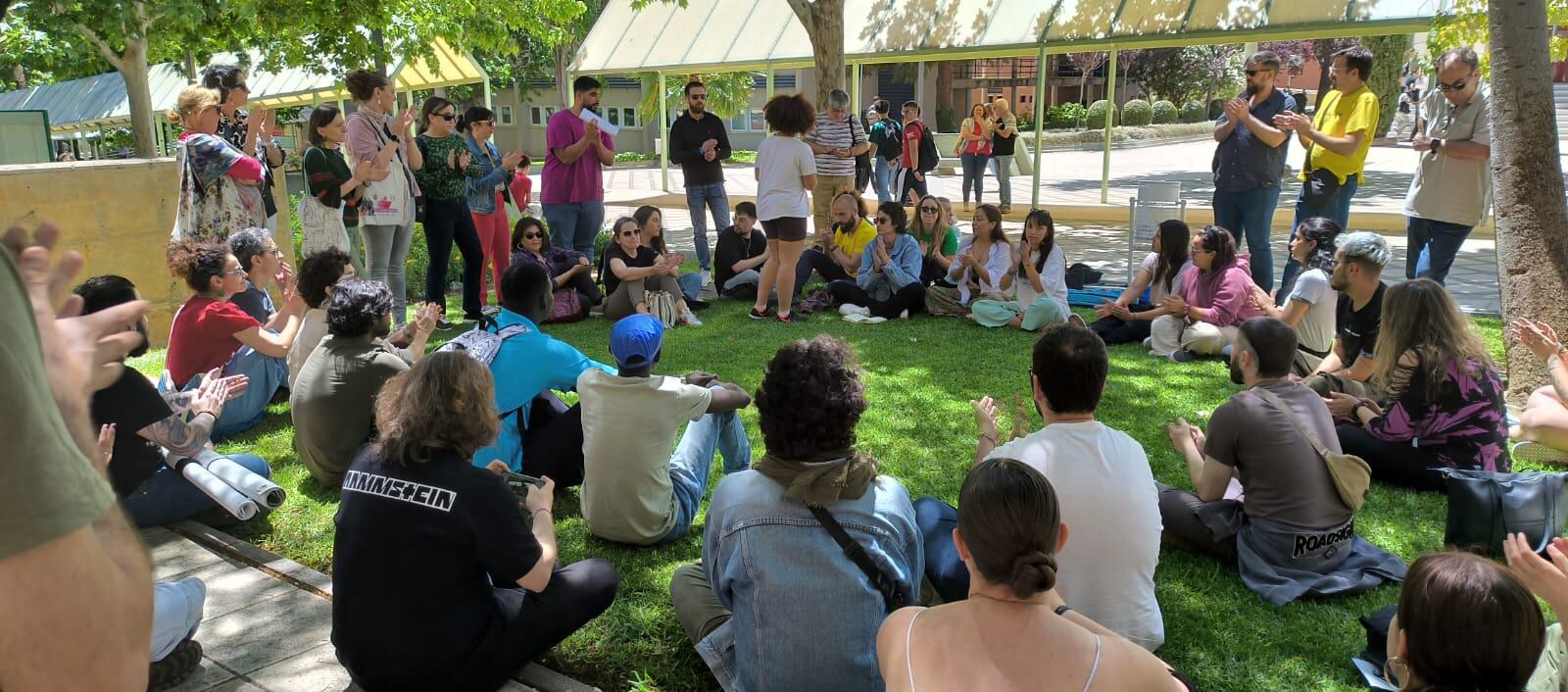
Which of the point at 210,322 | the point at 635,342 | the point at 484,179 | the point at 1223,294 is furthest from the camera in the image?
the point at 484,179

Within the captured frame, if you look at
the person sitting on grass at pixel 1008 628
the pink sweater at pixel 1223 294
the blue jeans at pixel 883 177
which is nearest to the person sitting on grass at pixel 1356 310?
the pink sweater at pixel 1223 294

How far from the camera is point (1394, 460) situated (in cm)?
442

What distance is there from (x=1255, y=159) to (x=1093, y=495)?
5.63 metres

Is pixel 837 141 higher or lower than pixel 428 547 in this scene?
higher

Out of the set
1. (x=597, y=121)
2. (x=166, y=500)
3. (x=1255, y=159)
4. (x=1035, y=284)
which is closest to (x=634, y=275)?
(x=597, y=121)

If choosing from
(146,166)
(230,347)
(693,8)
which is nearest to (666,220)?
(693,8)

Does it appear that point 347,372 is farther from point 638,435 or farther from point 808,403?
point 808,403

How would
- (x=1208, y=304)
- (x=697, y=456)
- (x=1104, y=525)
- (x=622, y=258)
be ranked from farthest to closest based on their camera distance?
1. (x=622, y=258)
2. (x=1208, y=304)
3. (x=697, y=456)
4. (x=1104, y=525)

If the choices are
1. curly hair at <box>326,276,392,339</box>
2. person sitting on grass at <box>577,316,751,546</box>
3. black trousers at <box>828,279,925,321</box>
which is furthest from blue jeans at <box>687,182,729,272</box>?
person sitting on grass at <box>577,316,751,546</box>

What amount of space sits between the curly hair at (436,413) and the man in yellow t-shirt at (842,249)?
611 centimetres

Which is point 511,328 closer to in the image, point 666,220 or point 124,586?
Result: point 124,586

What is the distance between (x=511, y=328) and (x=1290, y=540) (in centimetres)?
316

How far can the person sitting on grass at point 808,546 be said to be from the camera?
2.68 meters

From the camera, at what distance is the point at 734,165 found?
30.7 metres
